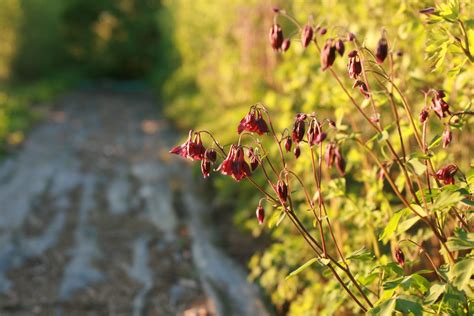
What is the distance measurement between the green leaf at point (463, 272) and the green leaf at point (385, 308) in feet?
0.58

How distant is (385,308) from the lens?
1.97m

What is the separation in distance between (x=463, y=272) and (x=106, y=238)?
4.17 meters

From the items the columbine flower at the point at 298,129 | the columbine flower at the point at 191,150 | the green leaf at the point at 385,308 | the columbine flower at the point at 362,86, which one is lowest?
the green leaf at the point at 385,308

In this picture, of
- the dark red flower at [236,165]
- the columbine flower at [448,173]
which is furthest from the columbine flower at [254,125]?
the columbine flower at [448,173]

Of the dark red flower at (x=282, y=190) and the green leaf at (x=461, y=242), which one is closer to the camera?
the green leaf at (x=461, y=242)

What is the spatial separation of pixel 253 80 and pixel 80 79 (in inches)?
415

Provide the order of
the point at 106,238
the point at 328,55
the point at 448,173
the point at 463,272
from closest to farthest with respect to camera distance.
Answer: the point at 463,272
the point at 328,55
the point at 448,173
the point at 106,238

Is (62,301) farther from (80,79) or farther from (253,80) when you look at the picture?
(80,79)

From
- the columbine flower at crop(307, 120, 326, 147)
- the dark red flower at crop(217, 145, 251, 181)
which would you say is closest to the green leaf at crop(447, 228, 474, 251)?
the columbine flower at crop(307, 120, 326, 147)

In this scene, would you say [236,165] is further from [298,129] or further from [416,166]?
[416,166]

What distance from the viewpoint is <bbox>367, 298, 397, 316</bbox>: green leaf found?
196cm

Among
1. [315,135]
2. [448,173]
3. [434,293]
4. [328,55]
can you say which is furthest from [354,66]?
[434,293]

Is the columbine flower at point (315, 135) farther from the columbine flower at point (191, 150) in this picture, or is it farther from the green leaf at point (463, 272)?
the green leaf at point (463, 272)

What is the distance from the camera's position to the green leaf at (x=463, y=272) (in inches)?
75.0
